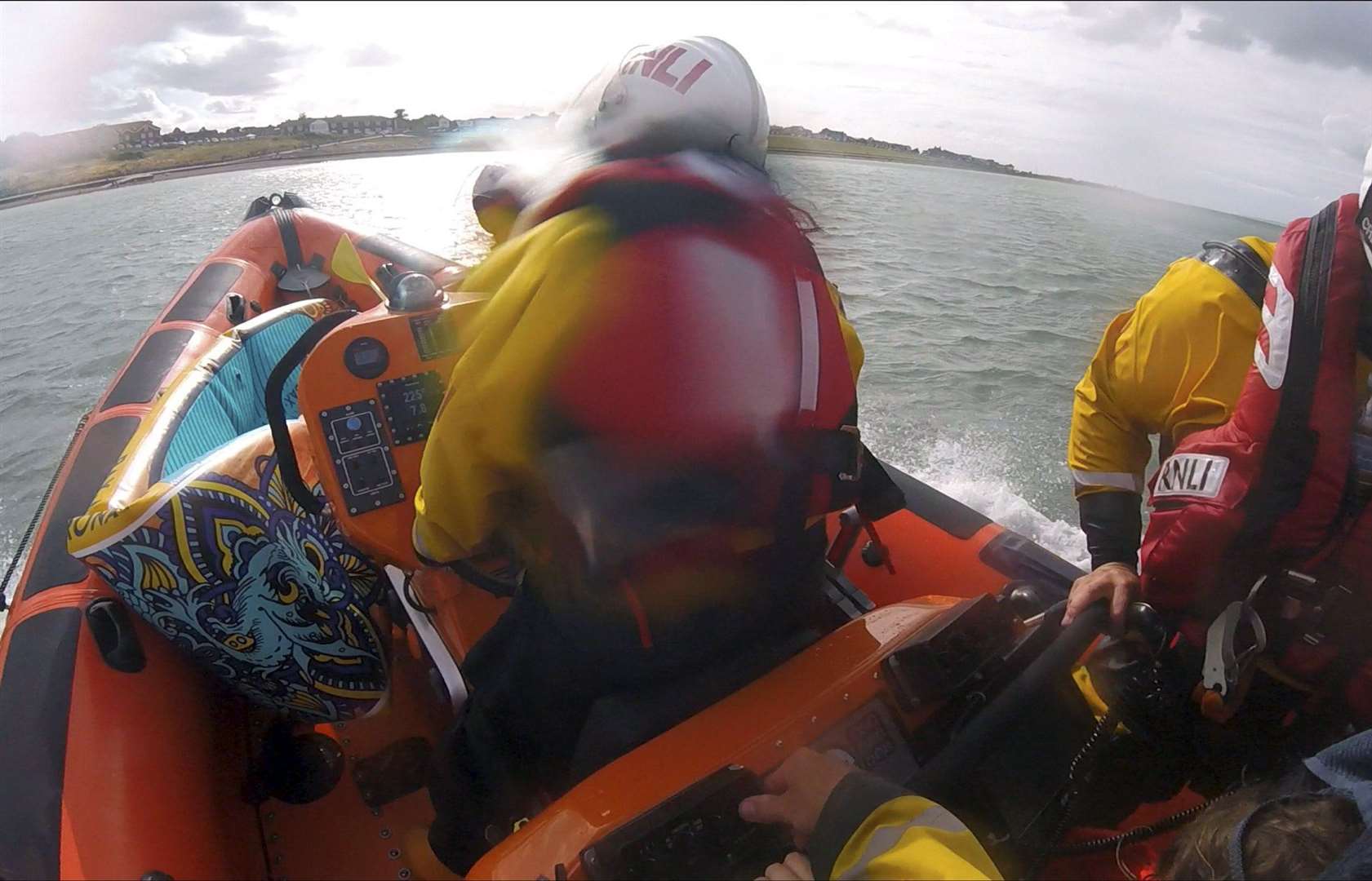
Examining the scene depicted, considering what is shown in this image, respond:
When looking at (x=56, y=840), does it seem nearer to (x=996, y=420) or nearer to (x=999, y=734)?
(x=999, y=734)

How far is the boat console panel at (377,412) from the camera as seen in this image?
72.4 inches

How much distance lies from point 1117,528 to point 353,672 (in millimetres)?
1898

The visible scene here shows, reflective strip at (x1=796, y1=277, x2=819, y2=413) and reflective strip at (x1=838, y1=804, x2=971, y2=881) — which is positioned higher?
reflective strip at (x1=796, y1=277, x2=819, y2=413)

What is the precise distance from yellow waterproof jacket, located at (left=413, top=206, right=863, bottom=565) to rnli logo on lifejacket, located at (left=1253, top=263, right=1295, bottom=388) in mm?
822

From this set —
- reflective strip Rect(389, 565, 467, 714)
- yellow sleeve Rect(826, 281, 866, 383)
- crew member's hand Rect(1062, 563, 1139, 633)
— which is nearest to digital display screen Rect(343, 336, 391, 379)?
reflective strip Rect(389, 565, 467, 714)

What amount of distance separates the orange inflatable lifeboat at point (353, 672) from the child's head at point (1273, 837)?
0.27 m

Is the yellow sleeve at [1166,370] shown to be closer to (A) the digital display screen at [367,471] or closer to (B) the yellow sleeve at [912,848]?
(B) the yellow sleeve at [912,848]

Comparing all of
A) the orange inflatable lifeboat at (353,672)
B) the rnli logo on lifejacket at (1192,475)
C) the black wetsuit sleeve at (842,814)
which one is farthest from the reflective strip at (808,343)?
the rnli logo on lifejacket at (1192,475)

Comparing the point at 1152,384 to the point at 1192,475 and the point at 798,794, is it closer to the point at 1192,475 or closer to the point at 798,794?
the point at 1192,475

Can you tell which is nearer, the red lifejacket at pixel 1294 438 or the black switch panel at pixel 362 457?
the red lifejacket at pixel 1294 438

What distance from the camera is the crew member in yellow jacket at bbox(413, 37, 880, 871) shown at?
117 centimetres

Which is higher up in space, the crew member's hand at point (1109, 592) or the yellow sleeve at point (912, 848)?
the yellow sleeve at point (912, 848)

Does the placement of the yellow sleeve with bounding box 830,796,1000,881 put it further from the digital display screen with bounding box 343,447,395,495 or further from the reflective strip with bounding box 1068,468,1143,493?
the digital display screen with bounding box 343,447,395,495

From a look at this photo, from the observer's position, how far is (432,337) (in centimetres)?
192
